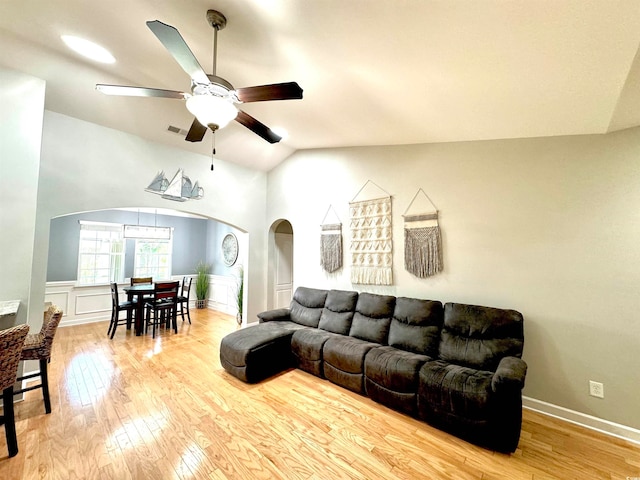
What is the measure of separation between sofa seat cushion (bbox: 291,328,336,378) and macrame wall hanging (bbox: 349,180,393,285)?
1.03m

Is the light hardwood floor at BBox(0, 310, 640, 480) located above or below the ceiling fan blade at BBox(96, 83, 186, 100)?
below

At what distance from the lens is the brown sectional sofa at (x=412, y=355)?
6.81ft

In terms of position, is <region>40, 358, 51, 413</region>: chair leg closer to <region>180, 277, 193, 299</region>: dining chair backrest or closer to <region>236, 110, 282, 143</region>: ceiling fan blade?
<region>236, 110, 282, 143</region>: ceiling fan blade

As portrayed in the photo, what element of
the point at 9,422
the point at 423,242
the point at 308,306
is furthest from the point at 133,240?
the point at 423,242

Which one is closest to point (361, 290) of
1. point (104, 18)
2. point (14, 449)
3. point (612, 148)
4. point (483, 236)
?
point (483, 236)

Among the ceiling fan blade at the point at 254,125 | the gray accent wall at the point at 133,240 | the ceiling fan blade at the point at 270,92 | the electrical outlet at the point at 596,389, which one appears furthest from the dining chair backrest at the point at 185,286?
the electrical outlet at the point at 596,389

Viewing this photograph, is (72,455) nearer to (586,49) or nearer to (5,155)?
(5,155)

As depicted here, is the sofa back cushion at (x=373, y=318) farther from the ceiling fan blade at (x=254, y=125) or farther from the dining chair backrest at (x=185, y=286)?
the dining chair backrest at (x=185, y=286)

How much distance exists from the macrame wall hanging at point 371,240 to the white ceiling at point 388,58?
40.3 inches

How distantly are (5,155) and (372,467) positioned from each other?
4343mm

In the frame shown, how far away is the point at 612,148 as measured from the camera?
7.69 ft

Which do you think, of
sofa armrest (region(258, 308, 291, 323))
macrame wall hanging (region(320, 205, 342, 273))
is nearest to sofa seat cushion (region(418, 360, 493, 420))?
macrame wall hanging (region(320, 205, 342, 273))

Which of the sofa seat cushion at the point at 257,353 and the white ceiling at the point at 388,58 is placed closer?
the white ceiling at the point at 388,58

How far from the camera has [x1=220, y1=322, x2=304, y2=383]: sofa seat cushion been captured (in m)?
3.06
